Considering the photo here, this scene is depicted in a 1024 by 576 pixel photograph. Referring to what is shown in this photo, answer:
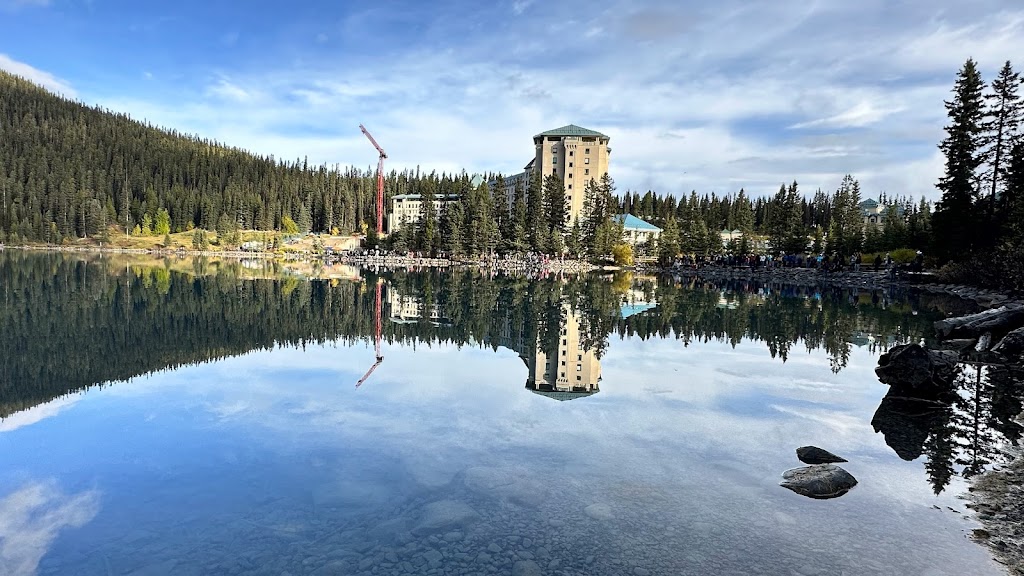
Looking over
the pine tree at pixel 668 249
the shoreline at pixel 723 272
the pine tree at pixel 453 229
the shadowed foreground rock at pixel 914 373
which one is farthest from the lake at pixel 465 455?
the pine tree at pixel 453 229

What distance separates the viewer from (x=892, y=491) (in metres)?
7.62

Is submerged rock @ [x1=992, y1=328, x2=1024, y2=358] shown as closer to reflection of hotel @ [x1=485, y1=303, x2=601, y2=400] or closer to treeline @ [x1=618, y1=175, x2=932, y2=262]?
reflection of hotel @ [x1=485, y1=303, x2=601, y2=400]

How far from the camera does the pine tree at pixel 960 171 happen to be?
1560 inches

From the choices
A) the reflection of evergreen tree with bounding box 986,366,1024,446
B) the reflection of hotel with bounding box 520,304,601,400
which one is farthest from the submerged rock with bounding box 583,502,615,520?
the reflection of evergreen tree with bounding box 986,366,1024,446

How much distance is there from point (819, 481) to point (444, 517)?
470cm

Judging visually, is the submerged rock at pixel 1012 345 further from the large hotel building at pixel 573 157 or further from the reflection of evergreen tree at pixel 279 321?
the large hotel building at pixel 573 157

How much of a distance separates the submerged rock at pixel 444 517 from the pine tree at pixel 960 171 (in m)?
43.7

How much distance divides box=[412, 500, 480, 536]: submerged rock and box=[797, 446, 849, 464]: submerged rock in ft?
16.8

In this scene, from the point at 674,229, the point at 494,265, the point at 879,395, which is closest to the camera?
the point at 879,395

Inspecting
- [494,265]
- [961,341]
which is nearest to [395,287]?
[961,341]

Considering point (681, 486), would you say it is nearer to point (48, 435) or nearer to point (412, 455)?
point (412, 455)

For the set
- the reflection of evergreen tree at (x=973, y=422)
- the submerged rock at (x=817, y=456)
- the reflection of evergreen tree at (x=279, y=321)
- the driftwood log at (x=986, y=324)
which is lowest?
the submerged rock at (x=817, y=456)

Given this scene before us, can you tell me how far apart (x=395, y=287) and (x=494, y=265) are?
39230 millimetres

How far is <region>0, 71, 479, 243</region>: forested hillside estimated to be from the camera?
127m
